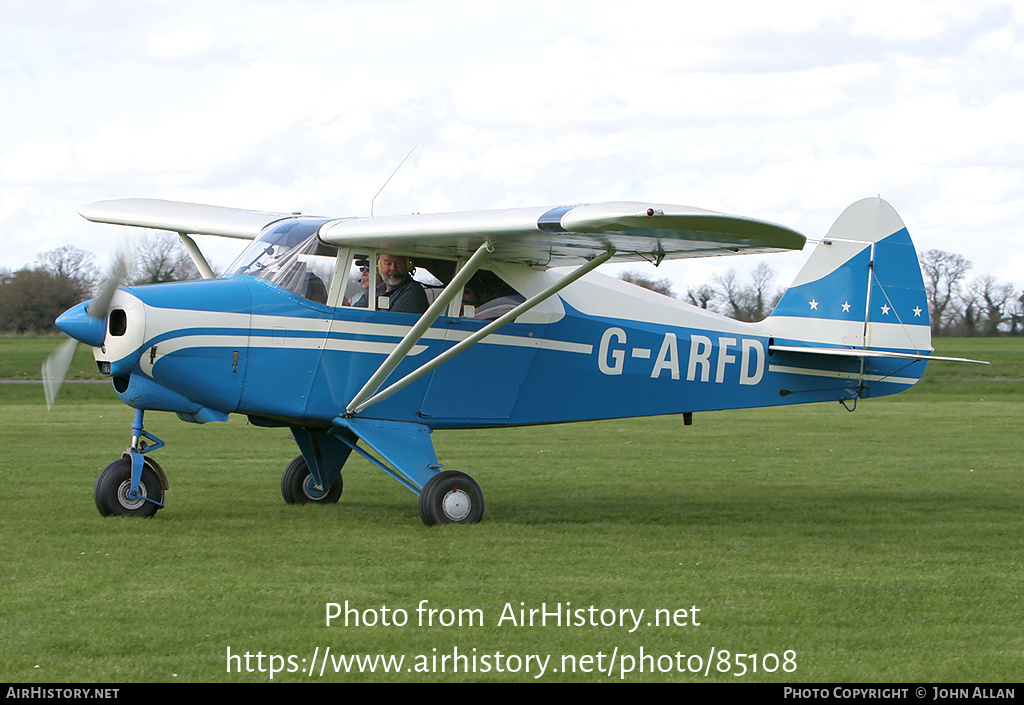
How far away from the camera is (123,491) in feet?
28.8

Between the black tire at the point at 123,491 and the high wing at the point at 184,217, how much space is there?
2855 mm

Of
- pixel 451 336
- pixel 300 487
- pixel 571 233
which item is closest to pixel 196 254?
pixel 300 487

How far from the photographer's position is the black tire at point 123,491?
870 cm

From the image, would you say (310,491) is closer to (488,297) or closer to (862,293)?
(488,297)

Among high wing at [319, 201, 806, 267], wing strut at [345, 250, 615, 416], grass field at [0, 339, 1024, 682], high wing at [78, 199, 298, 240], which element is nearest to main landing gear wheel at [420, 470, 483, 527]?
grass field at [0, 339, 1024, 682]

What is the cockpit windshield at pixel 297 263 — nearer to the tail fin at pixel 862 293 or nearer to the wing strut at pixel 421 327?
the wing strut at pixel 421 327

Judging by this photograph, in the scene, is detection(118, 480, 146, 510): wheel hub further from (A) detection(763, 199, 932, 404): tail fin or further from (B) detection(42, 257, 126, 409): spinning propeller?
A: (A) detection(763, 199, 932, 404): tail fin

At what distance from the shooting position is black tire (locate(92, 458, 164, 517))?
28.6 feet

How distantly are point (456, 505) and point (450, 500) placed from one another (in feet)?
0.23

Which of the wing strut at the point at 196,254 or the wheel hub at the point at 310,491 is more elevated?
the wing strut at the point at 196,254

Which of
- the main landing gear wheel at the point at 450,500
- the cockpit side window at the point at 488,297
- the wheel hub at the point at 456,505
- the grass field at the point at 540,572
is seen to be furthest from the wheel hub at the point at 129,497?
the cockpit side window at the point at 488,297

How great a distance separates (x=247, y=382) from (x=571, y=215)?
9.75 feet
